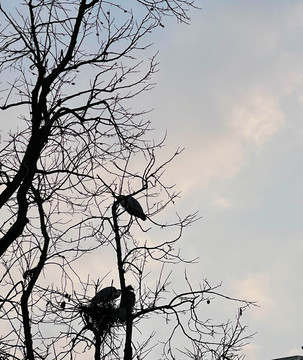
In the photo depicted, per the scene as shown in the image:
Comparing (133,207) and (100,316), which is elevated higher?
(100,316)

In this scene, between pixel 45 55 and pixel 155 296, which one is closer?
pixel 45 55

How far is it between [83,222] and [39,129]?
5.83 ft

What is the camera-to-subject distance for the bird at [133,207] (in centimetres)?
892

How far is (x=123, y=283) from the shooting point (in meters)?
8.55

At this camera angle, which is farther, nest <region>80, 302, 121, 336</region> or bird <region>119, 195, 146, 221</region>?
nest <region>80, 302, 121, 336</region>

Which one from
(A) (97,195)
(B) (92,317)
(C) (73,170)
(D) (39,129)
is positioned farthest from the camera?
(B) (92,317)

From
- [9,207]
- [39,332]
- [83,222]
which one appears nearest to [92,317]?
[39,332]

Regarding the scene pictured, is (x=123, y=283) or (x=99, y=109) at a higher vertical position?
(x=99, y=109)

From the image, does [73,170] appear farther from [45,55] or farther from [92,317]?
[92,317]

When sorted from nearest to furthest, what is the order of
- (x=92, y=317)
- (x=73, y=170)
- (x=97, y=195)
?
(x=73, y=170)
(x=97, y=195)
(x=92, y=317)

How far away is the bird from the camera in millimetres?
Result: 8922

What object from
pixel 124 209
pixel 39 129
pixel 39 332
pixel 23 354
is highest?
pixel 124 209

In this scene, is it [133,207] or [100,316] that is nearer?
[133,207]

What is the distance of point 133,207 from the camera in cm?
905
